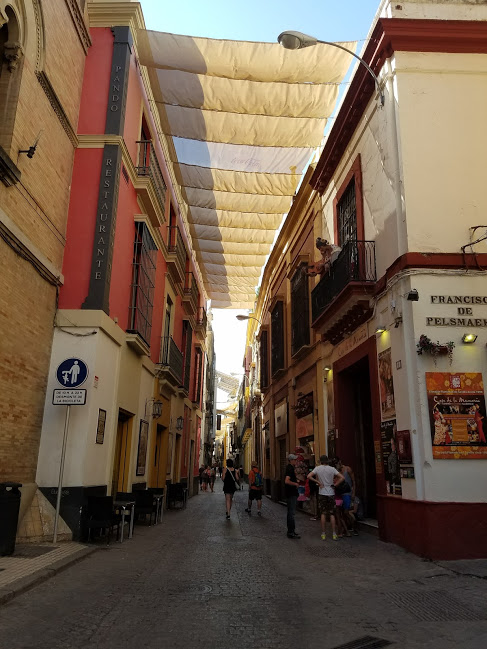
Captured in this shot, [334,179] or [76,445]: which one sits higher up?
[334,179]

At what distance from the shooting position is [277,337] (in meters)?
21.6

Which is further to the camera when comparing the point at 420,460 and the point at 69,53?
the point at 69,53

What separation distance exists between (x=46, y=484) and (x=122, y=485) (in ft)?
11.6

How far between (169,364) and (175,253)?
3676 millimetres

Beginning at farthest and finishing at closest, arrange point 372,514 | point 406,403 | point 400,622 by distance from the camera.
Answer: point 372,514 < point 406,403 < point 400,622

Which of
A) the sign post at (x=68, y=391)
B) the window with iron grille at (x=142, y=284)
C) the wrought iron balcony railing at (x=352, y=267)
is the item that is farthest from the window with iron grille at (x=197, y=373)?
the sign post at (x=68, y=391)

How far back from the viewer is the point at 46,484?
902 centimetres

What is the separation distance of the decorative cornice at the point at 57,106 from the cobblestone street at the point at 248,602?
7909mm

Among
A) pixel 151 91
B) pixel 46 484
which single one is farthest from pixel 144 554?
pixel 151 91

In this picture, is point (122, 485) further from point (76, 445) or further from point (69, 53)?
point (69, 53)

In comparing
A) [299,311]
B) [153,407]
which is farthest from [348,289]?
[153,407]

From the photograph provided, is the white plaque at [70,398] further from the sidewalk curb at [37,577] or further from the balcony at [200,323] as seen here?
the balcony at [200,323]

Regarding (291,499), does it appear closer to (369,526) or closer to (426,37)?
(369,526)

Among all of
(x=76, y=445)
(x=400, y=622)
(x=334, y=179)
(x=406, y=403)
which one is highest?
(x=334, y=179)
